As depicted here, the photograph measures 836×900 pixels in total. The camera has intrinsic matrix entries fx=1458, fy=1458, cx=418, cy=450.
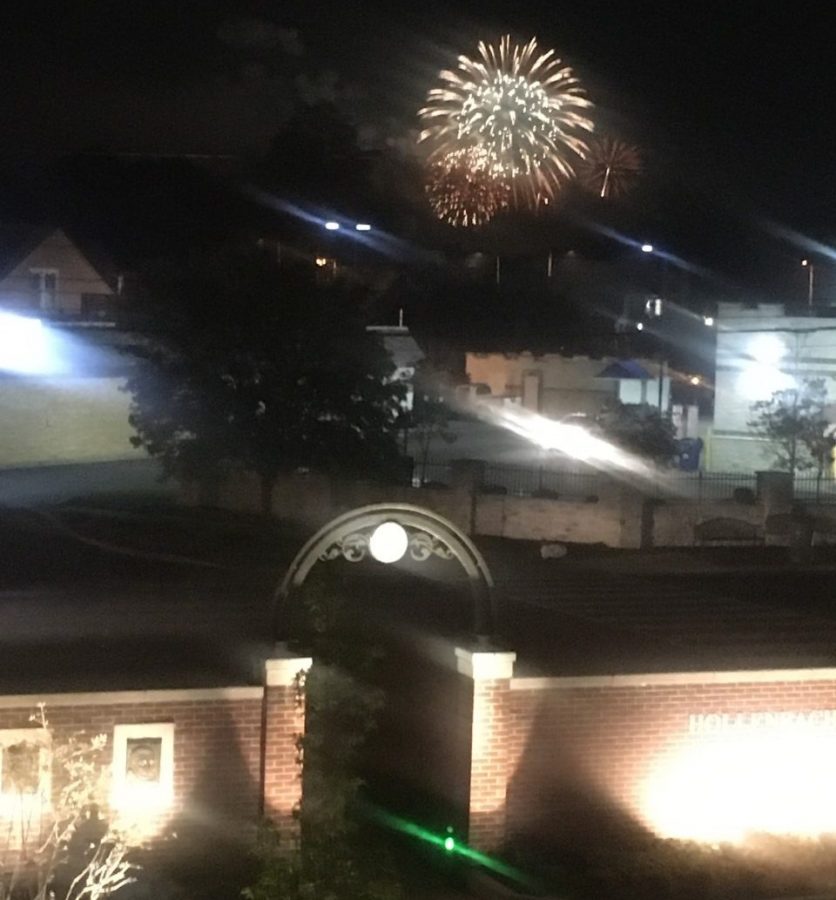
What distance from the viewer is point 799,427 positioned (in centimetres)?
3553

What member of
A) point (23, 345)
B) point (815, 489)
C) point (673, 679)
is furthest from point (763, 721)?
point (23, 345)

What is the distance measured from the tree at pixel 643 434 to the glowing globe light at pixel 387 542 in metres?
23.0

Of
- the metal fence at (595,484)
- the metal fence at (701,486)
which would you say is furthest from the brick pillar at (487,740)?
the metal fence at (701,486)

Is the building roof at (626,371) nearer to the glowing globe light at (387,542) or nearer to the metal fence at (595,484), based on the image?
the metal fence at (595,484)

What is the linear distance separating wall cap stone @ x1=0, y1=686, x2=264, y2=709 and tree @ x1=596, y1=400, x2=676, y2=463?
23.1 meters

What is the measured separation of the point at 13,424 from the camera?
41.3 m

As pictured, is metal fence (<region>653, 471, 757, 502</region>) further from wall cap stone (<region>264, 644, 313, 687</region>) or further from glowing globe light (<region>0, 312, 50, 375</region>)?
glowing globe light (<region>0, 312, 50, 375</region>)

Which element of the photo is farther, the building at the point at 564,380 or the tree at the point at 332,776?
the building at the point at 564,380

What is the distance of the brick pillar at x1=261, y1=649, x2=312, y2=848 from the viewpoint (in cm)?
1176

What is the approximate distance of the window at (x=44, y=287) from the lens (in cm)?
4772

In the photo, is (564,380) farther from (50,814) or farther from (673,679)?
(50,814)

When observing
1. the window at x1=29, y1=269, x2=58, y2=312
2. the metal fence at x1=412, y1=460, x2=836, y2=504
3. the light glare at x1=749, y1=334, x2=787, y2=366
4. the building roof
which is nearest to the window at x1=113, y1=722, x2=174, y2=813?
the metal fence at x1=412, y1=460, x2=836, y2=504

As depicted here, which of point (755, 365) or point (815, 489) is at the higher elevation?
point (755, 365)

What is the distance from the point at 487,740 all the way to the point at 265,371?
19.3m
